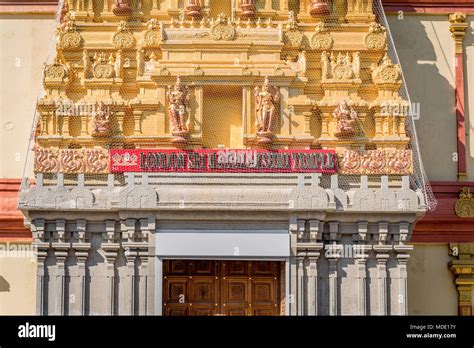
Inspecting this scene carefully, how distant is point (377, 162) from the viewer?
1977 centimetres

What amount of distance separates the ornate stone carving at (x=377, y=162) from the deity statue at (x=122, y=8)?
16.2 ft

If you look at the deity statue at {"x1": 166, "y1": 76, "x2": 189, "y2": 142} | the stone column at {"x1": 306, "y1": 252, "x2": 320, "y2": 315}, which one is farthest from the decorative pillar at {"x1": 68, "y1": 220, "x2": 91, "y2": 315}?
the stone column at {"x1": 306, "y1": 252, "x2": 320, "y2": 315}

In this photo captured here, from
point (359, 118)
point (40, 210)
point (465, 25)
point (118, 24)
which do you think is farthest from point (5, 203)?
point (465, 25)

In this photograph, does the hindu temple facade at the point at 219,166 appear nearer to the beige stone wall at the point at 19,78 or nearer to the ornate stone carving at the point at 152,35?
the ornate stone carving at the point at 152,35

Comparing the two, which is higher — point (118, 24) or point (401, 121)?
point (118, 24)

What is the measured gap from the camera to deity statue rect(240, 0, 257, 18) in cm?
2053

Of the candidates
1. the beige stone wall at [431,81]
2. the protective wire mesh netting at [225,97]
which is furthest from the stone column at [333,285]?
the beige stone wall at [431,81]

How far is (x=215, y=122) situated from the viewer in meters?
20.2

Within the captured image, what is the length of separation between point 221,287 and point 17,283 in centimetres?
451

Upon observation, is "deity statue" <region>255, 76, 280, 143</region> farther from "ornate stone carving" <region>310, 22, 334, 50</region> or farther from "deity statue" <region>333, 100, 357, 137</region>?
"ornate stone carving" <region>310, 22, 334, 50</region>

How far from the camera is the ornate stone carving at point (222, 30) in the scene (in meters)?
20.2

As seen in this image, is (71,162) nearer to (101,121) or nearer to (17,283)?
(101,121)

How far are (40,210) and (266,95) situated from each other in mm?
4603

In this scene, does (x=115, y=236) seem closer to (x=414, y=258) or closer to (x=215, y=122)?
(x=215, y=122)
